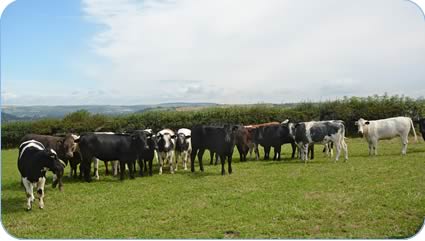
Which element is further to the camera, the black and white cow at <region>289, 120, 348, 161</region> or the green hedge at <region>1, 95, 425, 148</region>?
the green hedge at <region>1, 95, 425, 148</region>

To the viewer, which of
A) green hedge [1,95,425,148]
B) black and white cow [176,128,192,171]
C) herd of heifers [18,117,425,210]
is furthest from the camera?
green hedge [1,95,425,148]

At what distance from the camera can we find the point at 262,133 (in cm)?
1702

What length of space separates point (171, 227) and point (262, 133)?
10233mm

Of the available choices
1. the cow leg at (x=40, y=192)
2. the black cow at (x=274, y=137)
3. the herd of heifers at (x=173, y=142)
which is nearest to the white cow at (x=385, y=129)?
the herd of heifers at (x=173, y=142)

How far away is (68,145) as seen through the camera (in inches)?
500

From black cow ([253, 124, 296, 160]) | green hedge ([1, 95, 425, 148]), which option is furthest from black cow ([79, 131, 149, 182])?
green hedge ([1, 95, 425, 148])

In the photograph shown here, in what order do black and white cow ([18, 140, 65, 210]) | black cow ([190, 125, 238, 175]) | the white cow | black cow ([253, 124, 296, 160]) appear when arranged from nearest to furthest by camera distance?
black and white cow ([18, 140, 65, 210]) < black cow ([190, 125, 238, 175]) < the white cow < black cow ([253, 124, 296, 160])

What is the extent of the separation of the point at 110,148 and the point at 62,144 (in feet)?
5.18

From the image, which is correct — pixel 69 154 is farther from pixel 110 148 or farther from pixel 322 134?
pixel 322 134

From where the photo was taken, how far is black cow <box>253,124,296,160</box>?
54.3 ft

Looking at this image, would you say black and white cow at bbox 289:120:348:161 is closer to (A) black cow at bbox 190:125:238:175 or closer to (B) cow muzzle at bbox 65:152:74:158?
(A) black cow at bbox 190:125:238:175

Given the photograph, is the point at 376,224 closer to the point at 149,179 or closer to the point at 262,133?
the point at 149,179

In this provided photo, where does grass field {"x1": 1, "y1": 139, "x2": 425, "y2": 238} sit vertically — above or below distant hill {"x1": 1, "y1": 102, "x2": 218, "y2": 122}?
below

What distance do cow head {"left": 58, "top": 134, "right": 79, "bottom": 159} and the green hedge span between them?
→ 47.1ft
